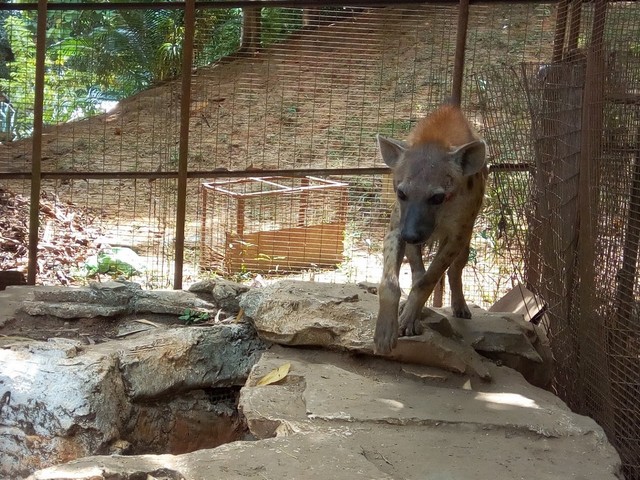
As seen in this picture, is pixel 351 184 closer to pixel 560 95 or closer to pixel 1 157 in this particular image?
pixel 560 95

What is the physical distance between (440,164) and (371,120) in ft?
8.19

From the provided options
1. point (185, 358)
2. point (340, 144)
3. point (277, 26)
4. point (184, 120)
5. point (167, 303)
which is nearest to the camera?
point (185, 358)

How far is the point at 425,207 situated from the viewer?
4.56 metres

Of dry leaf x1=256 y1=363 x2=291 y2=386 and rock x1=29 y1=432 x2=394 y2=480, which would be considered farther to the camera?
dry leaf x1=256 y1=363 x2=291 y2=386

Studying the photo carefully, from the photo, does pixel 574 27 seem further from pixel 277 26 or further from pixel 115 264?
pixel 115 264

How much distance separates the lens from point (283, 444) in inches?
139

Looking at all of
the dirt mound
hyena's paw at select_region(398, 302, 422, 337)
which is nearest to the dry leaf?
hyena's paw at select_region(398, 302, 422, 337)

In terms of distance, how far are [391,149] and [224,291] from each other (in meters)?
1.67

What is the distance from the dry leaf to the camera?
443 cm

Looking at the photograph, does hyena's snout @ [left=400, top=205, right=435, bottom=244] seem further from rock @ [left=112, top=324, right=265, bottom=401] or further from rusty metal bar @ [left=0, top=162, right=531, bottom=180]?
rusty metal bar @ [left=0, top=162, right=531, bottom=180]

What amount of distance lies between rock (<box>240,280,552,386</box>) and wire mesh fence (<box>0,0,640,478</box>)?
0.35m

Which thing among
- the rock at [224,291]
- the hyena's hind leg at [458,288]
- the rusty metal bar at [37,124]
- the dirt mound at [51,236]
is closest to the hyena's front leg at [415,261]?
the hyena's hind leg at [458,288]

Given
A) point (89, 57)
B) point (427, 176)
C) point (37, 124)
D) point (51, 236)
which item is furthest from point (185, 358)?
point (51, 236)

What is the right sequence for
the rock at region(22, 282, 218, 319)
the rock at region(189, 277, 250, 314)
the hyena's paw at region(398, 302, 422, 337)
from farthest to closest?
the rock at region(189, 277, 250, 314) < the rock at region(22, 282, 218, 319) < the hyena's paw at region(398, 302, 422, 337)
